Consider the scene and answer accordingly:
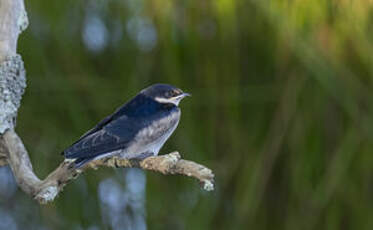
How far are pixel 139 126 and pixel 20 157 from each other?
36 centimetres

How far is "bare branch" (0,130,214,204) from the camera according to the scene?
174 cm

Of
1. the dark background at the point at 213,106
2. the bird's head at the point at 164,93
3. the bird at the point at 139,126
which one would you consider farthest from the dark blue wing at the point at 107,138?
the dark background at the point at 213,106

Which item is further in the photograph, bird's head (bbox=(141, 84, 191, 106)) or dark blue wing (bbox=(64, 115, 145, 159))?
bird's head (bbox=(141, 84, 191, 106))

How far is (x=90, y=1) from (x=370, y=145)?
1.16 m

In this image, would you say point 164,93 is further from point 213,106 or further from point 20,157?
point 213,106

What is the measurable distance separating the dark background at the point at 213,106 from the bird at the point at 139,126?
0.80 m

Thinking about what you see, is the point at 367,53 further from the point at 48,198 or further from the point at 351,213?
the point at 48,198

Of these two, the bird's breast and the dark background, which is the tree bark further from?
the dark background

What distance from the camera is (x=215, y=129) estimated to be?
3482mm

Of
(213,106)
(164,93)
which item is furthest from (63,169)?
(213,106)

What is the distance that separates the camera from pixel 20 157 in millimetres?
2072

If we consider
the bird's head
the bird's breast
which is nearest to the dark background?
the bird's head

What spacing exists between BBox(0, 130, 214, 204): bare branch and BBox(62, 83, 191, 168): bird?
5 centimetres

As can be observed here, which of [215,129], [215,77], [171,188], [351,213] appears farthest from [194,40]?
[351,213]
